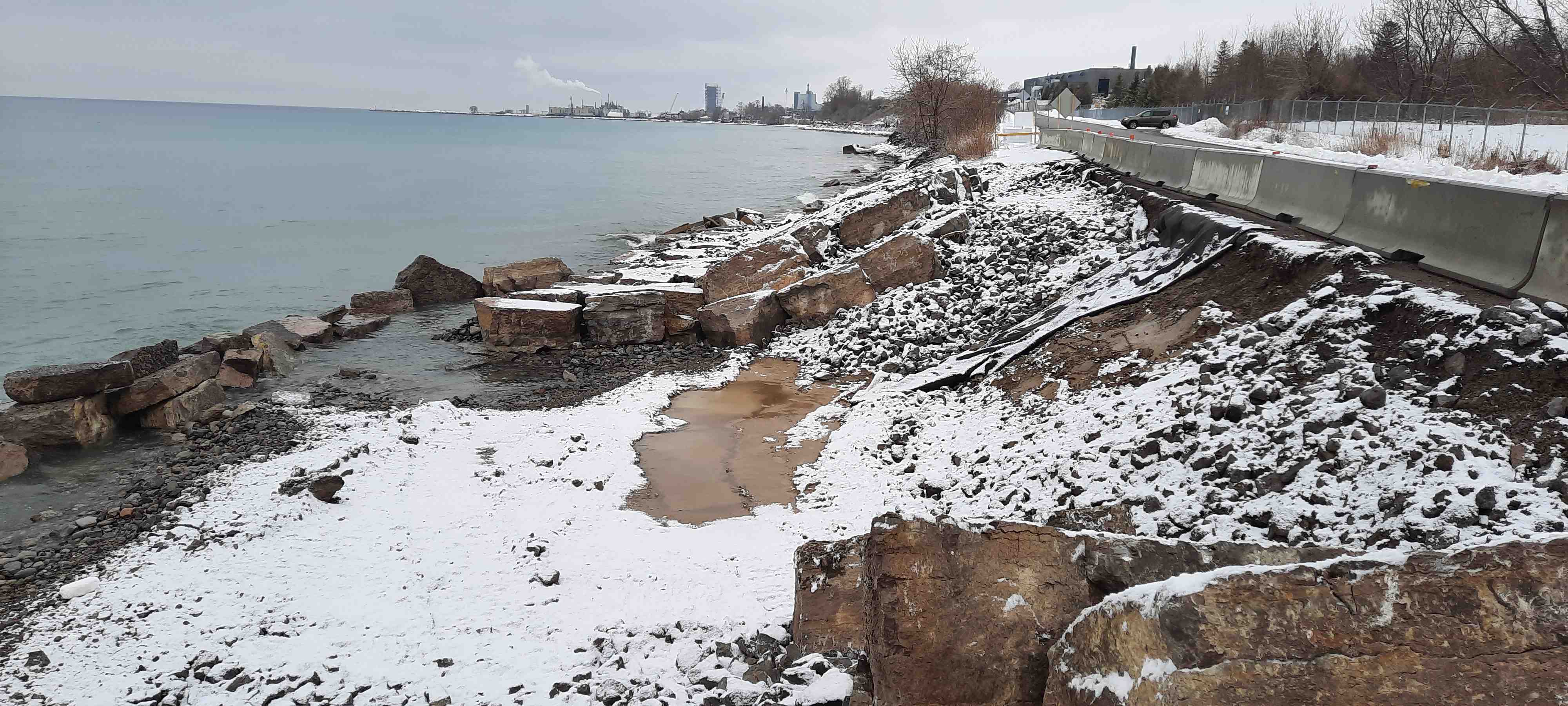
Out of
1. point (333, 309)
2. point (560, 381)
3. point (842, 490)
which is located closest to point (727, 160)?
Result: point (333, 309)

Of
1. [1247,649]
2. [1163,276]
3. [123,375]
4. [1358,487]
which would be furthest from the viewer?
[123,375]

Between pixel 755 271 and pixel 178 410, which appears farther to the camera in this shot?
pixel 755 271

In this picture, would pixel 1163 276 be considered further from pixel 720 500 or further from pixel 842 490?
pixel 720 500

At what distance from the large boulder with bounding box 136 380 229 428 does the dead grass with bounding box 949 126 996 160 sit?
2331cm

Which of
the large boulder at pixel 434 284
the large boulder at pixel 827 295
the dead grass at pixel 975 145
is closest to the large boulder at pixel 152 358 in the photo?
the large boulder at pixel 434 284

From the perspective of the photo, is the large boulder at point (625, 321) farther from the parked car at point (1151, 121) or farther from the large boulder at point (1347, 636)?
the parked car at point (1151, 121)

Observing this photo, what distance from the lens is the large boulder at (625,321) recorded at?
13.2 meters

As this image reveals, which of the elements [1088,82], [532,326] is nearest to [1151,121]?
[532,326]

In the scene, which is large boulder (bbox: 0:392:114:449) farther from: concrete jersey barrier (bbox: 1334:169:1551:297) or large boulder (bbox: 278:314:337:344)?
concrete jersey barrier (bbox: 1334:169:1551:297)

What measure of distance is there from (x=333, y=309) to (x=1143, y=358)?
50.6 feet

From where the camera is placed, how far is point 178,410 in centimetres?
1009

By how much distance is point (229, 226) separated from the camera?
32250 mm

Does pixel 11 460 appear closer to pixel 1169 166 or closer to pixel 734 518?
pixel 734 518

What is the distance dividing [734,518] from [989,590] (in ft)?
12.0
